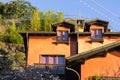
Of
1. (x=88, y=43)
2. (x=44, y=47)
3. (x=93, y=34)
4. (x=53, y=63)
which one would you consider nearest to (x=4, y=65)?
(x=53, y=63)

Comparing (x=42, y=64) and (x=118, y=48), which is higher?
(x=118, y=48)

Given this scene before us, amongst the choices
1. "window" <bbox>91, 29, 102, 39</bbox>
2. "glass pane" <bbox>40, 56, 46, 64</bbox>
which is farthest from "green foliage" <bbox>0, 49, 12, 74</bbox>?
"window" <bbox>91, 29, 102, 39</bbox>

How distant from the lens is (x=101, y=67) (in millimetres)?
24781

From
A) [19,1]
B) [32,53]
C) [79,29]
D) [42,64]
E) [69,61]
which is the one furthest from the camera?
[19,1]

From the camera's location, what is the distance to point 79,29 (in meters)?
39.9

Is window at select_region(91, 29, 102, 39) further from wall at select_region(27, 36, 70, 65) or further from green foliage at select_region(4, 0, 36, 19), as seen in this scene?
green foliage at select_region(4, 0, 36, 19)

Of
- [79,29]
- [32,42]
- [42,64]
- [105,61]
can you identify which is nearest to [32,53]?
[32,42]

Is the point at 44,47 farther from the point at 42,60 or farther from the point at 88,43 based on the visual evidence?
the point at 88,43

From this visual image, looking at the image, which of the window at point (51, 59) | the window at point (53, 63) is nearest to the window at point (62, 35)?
the window at point (53, 63)

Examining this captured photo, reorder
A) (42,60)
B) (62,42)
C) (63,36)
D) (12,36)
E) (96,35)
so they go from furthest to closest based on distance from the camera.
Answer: (12,36)
(96,35)
(63,36)
(62,42)
(42,60)

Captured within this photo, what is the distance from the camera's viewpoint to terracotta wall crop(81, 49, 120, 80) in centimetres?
2466

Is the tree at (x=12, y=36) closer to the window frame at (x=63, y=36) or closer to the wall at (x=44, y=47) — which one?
the window frame at (x=63, y=36)

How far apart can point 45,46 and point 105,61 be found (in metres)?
11.5

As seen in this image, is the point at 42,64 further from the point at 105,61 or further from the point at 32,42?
the point at 105,61
